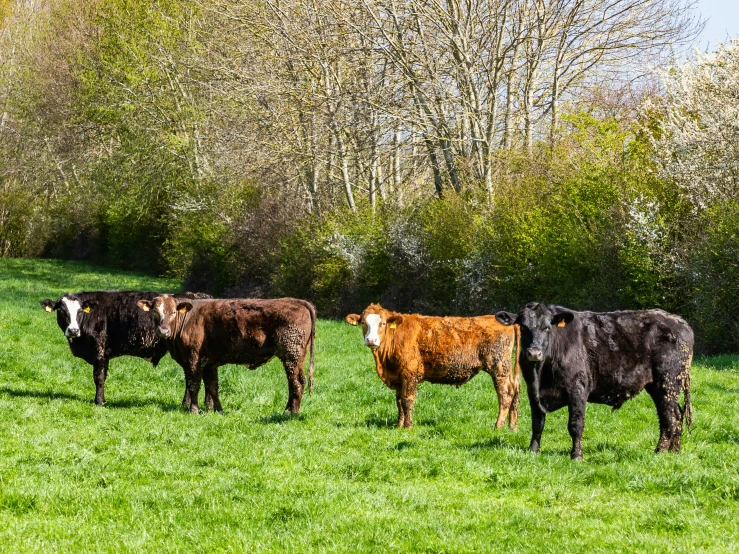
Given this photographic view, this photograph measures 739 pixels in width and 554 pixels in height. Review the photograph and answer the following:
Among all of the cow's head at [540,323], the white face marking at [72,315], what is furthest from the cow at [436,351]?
the white face marking at [72,315]

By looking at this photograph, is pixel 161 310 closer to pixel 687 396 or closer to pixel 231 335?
pixel 231 335

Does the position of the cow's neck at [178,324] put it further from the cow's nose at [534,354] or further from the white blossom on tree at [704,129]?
the white blossom on tree at [704,129]

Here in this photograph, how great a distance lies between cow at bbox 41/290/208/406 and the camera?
44.5 ft

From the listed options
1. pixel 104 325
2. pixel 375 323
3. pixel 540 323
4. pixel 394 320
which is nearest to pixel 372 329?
pixel 375 323

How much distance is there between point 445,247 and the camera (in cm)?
2531

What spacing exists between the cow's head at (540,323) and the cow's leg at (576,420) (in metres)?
0.53

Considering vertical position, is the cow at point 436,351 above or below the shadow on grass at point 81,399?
above

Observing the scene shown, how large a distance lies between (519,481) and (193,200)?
31.4 meters

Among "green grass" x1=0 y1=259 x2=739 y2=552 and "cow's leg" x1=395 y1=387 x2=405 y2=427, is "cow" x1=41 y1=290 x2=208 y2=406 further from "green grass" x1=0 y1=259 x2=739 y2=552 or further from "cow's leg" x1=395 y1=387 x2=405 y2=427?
"cow's leg" x1=395 y1=387 x2=405 y2=427

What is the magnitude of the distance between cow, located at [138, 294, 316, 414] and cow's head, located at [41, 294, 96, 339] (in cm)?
137

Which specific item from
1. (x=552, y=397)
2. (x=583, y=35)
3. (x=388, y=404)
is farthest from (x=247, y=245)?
(x=552, y=397)

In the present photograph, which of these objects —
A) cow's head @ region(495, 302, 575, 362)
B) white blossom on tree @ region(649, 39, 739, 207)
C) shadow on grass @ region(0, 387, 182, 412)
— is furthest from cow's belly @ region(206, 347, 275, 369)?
white blossom on tree @ region(649, 39, 739, 207)

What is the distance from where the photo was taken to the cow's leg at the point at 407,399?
11234mm

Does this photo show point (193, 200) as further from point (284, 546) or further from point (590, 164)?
point (284, 546)
